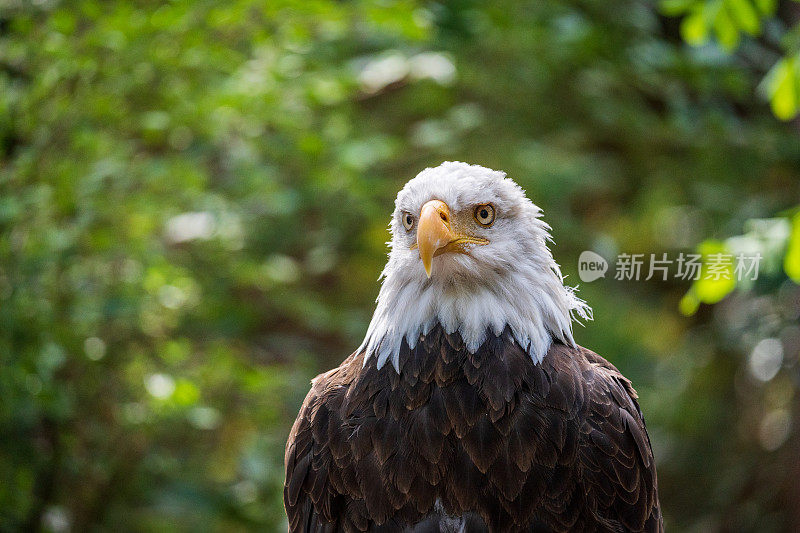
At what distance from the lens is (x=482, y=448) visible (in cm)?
214

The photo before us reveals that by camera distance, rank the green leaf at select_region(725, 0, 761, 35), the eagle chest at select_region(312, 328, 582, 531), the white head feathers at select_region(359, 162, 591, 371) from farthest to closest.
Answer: the green leaf at select_region(725, 0, 761, 35), the white head feathers at select_region(359, 162, 591, 371), the eagle chest at select_region(312, 328, 582, 531)

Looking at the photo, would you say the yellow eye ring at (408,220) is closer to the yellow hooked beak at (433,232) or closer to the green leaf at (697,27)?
the yellow hooked beak at (433,232)

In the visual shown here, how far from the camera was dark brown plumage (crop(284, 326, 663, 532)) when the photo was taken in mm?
2125

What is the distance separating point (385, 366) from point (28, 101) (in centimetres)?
219

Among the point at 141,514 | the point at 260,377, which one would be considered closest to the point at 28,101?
the point at 260,377

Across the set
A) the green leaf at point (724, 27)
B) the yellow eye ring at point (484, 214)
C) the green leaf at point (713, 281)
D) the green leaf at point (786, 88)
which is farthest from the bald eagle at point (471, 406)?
the green leaf at point (724, 27)

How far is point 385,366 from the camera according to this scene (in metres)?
2.33

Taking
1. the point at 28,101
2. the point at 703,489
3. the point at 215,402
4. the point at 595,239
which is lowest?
the point at 703,489

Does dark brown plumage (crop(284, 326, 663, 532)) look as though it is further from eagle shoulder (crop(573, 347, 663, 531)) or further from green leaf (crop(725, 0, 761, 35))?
green leaf (crop(725, 0, 761, 35))

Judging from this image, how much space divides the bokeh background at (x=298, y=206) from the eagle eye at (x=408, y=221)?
109cm

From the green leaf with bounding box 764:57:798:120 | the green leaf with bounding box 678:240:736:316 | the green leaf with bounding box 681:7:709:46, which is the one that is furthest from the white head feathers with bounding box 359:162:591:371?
the green leaf with bounding box 681:7:709:46

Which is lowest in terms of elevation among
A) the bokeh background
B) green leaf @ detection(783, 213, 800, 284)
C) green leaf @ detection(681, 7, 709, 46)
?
the bokeh background

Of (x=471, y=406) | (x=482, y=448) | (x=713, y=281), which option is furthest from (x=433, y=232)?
(x=713, y=281)

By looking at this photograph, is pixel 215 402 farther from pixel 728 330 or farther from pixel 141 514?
pixel 728 330
